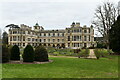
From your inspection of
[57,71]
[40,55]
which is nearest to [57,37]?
[40,55]

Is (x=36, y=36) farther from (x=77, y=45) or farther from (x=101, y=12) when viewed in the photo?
(x=101, y=12)

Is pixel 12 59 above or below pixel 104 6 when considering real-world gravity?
below

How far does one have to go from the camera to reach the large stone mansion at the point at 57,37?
58.6m

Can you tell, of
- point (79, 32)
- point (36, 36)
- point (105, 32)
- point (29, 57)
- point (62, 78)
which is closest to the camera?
point (62, 78)

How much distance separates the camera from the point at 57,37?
6888cm

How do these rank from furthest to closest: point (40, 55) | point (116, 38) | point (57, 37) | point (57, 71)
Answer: point (57, 37), point (116, 38), point (40, 55), point (57, 71)

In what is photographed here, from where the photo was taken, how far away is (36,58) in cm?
1667

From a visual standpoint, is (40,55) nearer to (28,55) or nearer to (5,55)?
(28,55)

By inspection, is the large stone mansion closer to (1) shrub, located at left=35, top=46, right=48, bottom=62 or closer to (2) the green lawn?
(1) shrub, located at left=35, top=46, right=48, bottom=62

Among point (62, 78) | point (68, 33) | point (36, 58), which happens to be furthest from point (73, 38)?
point (62, 78)

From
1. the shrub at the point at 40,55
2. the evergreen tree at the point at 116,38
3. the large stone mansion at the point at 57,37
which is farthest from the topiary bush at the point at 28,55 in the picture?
the large stone mansion at the point at 57,37

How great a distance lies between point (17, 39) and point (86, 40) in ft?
101

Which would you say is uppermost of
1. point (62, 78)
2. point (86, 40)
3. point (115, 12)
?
point (115, 12)

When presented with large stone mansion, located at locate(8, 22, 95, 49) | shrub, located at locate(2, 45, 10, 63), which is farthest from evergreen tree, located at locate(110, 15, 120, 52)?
large stone mansion, located at locate(8, 22, 95, 49)
